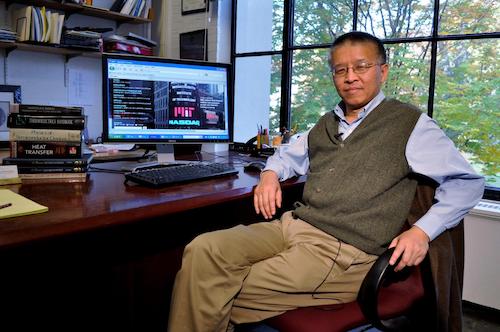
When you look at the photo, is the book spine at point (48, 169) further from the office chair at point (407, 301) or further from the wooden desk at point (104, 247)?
the office chair at point (407, 301)

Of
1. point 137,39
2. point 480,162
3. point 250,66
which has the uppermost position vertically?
point 137,39

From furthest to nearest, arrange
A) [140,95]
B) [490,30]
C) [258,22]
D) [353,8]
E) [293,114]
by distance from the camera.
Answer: [258,22], [293,114], [353,8], [490,30], [140,95]

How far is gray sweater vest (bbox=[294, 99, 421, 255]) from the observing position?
141cm

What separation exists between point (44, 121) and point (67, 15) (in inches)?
92.8

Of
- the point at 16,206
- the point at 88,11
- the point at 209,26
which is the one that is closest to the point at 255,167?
the point at 16,206

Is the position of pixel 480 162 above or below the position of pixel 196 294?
above

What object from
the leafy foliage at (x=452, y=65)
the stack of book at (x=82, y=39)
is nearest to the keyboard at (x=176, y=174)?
the leafy foliage at (x=452, y=65)

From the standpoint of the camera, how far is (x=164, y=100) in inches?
75.1

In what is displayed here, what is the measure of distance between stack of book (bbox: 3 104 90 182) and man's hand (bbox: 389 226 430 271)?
3.63ft

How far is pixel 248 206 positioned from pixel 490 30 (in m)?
1.62

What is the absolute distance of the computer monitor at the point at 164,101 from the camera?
1790 millimetres

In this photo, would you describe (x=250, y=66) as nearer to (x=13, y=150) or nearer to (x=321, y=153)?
(x=321, y=153)

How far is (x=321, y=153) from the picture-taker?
1.66m

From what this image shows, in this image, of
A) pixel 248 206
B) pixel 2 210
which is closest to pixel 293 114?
pixel 248 206
